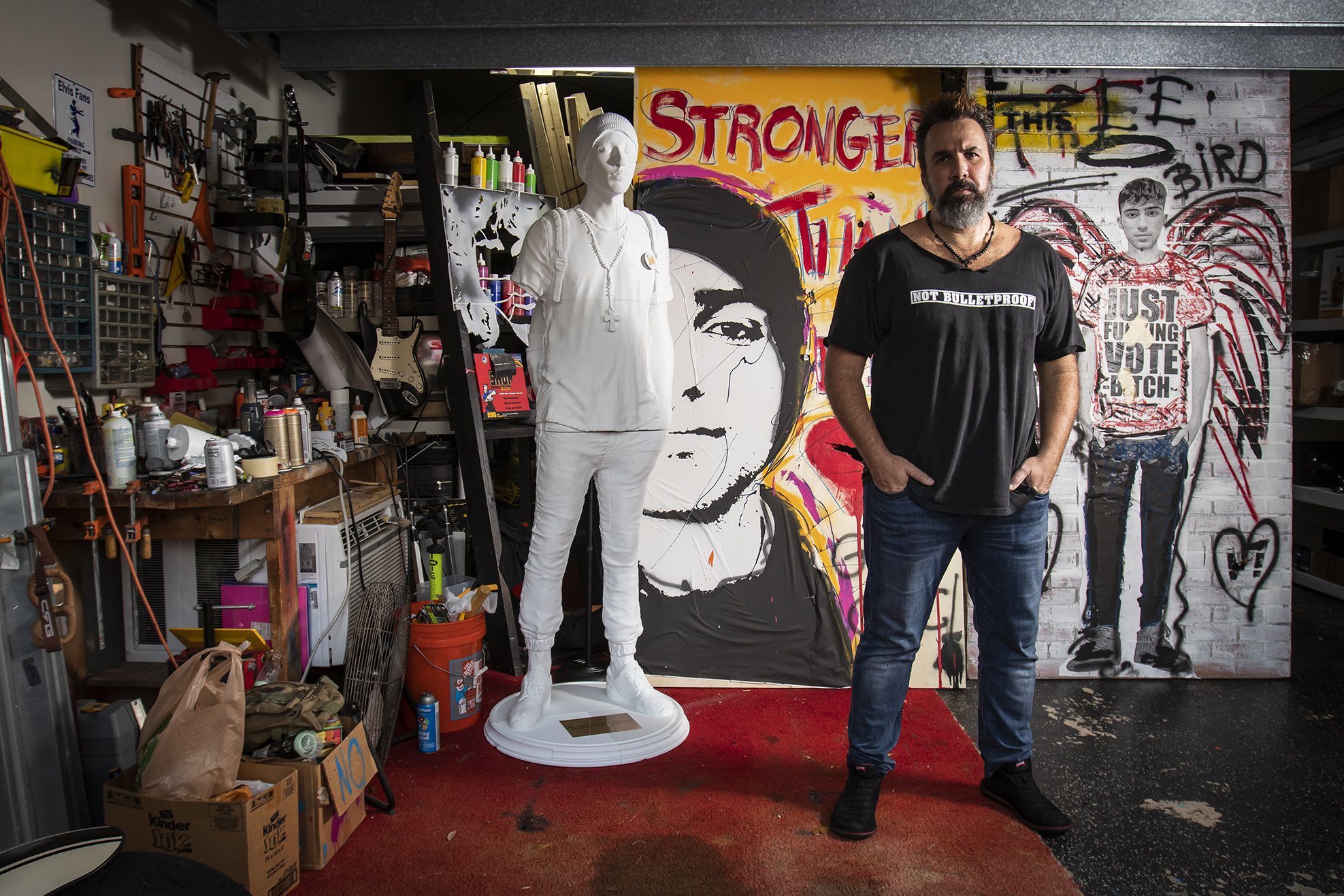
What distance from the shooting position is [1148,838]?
2.20 meters

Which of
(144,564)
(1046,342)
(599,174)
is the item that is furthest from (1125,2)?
(144,564)

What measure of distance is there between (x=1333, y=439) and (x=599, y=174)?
4.95 meters

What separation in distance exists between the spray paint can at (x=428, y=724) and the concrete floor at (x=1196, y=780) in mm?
1843

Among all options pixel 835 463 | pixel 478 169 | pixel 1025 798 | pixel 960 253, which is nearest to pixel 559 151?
pixel 478 169

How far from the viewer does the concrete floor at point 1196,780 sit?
2.06 metres

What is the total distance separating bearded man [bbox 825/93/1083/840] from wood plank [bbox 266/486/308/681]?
1.78 m

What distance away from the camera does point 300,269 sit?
11.3 feet

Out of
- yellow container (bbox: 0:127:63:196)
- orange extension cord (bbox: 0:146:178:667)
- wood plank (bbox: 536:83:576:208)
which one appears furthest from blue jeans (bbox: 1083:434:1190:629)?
yellow container (bbox: 0:127:63:196)

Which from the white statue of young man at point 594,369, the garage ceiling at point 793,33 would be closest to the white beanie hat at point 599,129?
the white statue of young man at point 594,369

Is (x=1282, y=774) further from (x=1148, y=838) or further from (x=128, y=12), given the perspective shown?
(x=128, y=12)

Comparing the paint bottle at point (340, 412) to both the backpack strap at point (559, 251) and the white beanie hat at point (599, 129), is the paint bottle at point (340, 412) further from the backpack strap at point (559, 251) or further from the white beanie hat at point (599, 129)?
the white beanie hat at point (599, 129)

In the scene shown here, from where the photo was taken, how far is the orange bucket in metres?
2.82

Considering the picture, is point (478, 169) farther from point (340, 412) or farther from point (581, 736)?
point (581, 736)

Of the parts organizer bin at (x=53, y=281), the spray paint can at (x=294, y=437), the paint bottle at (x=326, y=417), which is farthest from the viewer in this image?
the paint bottle at (x=326, y=417)
